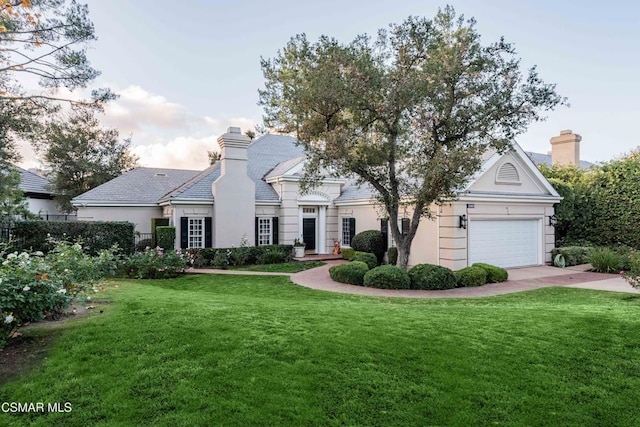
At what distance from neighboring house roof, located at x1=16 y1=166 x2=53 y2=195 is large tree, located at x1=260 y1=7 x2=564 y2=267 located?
21352 millimetres

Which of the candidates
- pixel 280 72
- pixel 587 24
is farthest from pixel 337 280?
pixel 587 24

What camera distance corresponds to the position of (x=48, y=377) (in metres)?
4.14

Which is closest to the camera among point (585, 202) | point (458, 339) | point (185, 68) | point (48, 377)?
point (48, 377)

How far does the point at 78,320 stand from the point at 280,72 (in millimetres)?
9072

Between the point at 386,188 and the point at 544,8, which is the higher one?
the point at 544,8

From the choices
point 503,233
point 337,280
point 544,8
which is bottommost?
point 337,280

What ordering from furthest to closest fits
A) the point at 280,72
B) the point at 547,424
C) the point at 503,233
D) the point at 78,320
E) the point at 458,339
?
1. the point at 503,233
2. the point at 280,72
3. the point at 78,320
4. the point at 458,339
5. the point at 547,424

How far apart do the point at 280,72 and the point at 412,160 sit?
518 centimetres

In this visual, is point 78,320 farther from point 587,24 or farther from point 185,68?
point 587,24

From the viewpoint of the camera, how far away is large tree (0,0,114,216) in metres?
11.2

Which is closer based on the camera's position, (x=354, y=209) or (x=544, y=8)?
(x=544, y=8)

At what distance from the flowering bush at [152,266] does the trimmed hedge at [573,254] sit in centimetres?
1695

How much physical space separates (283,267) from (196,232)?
191 inches

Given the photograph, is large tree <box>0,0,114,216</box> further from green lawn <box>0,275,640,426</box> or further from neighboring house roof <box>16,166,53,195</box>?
neighboring house roof <box>16,166,53,195</box>
